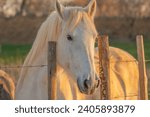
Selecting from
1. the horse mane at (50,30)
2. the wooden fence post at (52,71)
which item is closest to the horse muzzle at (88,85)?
the wooden fence post at (52,71)

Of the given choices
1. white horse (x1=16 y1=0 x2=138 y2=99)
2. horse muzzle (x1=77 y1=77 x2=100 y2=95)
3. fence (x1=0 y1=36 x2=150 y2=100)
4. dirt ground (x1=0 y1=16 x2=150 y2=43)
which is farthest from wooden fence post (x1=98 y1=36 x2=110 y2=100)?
dirt ground (x1=0 y1=16 x2=150 y2=43)

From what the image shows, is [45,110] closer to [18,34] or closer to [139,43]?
[139,43]

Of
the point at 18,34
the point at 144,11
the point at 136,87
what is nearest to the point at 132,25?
the point at 144,11

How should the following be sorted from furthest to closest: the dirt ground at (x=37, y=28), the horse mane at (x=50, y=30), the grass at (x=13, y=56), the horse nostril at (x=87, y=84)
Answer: the dirt ground at (x=37, y=28) < the grass at (x=13, y=56) < the horse mane at (x=50, y=30) < the horse nostril at (x=87, y=84)

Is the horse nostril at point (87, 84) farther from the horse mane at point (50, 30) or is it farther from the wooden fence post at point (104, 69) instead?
the horse mane at point (50, 30)

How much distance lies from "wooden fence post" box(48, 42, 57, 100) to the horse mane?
39 cm

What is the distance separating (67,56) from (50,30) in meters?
0.49

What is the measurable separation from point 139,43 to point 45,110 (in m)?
1.61

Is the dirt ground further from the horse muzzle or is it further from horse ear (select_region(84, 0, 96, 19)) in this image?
the horse muzzle

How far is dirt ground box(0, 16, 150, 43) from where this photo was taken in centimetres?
4322

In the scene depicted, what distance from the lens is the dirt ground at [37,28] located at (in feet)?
142

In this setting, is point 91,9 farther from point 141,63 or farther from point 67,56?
point 141,63

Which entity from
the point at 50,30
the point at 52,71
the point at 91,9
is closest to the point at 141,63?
the point at 91,9

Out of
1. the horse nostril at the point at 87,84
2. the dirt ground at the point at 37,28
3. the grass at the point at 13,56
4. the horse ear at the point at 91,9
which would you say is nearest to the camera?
the horse nostril at the point at 87,84
